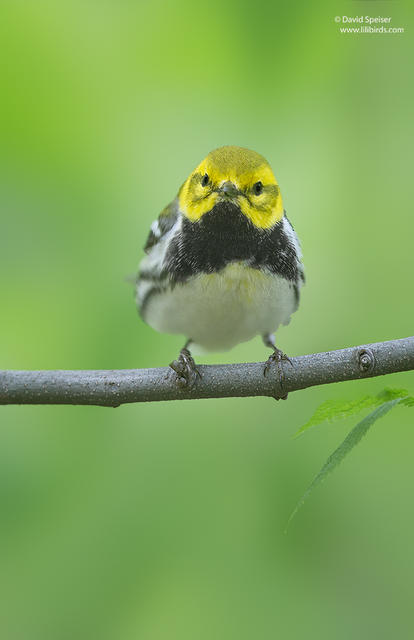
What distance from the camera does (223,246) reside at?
2885 mm

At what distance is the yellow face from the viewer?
2.83 meters

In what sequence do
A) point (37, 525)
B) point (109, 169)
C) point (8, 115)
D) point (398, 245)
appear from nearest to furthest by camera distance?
point (37, 525), point (8, 115), point (109, 169), point (398, 245)

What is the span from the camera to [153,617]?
118 inches

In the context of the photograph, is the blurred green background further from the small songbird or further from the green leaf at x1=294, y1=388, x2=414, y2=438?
the green leaf at x1=294, y1=388, x2=414, y2=438

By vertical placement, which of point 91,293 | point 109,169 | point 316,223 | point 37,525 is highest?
point 109,169

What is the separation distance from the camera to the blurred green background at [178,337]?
3.01 m

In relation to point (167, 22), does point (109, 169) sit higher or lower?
lower

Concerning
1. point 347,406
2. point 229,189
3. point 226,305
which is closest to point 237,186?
point 229,189

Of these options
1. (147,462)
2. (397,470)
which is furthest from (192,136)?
(397,470)

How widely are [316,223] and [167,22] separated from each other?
1267mm

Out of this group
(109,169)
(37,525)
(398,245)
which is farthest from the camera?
(398,245)

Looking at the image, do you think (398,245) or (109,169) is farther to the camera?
(398,245)

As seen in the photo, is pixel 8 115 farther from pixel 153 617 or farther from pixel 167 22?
pixel 153 617

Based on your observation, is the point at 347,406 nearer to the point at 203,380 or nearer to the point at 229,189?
the point at 203,380
